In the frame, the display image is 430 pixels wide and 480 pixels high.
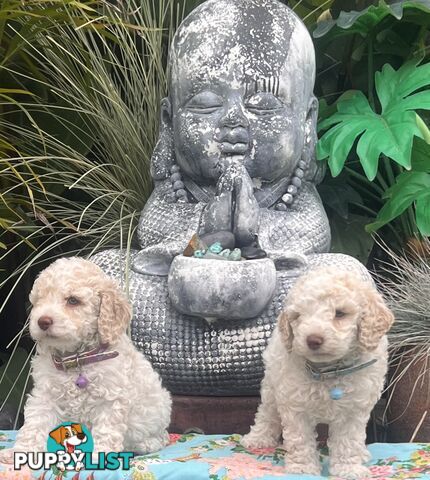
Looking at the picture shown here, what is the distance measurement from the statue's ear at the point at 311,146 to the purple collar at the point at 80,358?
126 cm

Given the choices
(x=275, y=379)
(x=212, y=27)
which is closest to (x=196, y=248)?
(x=275, y=379)

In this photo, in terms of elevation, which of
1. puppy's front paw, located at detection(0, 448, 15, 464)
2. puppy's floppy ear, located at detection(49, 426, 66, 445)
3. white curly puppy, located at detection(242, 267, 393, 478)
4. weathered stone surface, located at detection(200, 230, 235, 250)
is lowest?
puppy's front paw, located at detection(0, 448, 15, 464)

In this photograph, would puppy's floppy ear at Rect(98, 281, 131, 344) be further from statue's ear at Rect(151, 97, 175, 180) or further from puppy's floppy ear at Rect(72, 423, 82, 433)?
statue's ear at Rect(151, 97, 175, 180)

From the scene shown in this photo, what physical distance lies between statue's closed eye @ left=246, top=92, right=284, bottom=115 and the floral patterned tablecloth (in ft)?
3.73

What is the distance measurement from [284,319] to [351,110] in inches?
59.7

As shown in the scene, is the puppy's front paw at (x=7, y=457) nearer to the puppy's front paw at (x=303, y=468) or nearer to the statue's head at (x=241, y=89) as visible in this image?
the puppy's front paw at (x=303, y=468)

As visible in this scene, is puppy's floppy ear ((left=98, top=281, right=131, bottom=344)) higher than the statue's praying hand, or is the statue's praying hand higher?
the statue's praying hand

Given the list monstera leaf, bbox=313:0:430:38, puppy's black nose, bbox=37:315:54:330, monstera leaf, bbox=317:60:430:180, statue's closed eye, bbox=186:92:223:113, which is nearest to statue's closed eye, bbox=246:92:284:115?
statue's closed eye, bbox=186:92:223:113

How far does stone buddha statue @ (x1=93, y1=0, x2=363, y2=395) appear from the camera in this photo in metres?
2.83

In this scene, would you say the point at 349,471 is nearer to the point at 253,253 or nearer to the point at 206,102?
the point at 253,253

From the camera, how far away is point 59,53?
12.7ft

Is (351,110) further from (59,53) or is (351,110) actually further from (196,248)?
Result: (59,53)

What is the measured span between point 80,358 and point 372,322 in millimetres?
749

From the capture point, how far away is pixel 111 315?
2277mm
